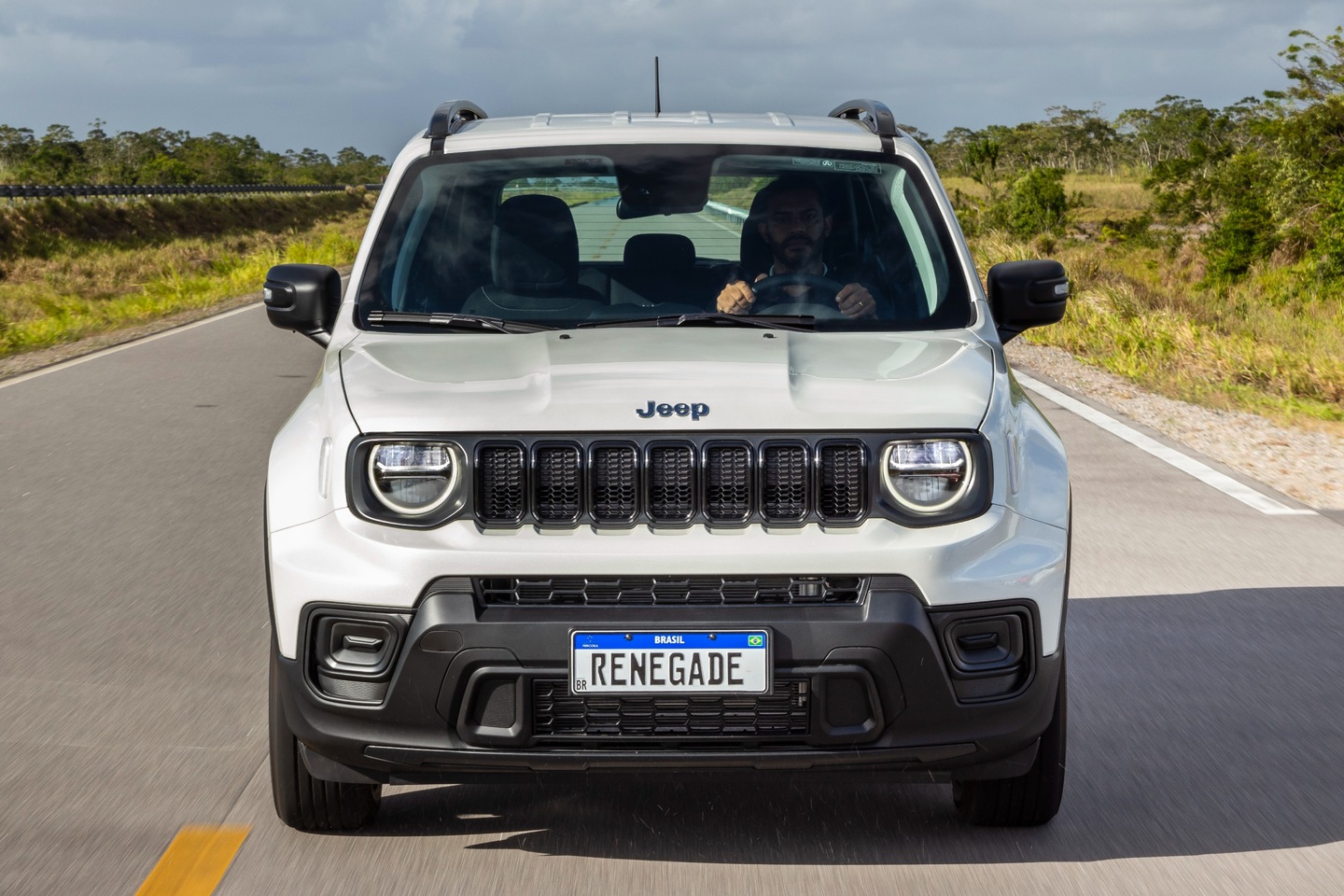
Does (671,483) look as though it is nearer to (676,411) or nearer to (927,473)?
(676,411)

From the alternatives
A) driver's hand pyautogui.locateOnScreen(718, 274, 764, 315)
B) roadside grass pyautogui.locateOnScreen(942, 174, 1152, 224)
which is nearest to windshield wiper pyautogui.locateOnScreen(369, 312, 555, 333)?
driver's hand pyautogui.locateOnScreen(718, 274, 764, 315)

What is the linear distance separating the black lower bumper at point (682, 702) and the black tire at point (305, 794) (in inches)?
11.3

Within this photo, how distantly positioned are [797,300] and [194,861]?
2169mm

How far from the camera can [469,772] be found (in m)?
3.54

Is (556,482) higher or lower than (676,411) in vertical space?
lower

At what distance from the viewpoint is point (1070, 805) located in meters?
4.12

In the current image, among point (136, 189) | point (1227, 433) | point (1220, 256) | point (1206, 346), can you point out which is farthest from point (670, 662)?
point (136, 189)

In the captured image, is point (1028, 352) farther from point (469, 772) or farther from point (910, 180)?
point (469, 772)

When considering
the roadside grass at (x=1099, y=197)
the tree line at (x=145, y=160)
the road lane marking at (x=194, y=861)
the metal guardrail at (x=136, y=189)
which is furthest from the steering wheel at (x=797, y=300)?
the tree line at (x=145, y=160)

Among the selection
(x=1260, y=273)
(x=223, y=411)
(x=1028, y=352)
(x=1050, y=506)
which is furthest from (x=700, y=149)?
(x=1260, y=273)

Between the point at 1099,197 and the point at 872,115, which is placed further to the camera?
the point at 1099,197

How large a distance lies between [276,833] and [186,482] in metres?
5.52

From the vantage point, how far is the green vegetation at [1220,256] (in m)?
13.7

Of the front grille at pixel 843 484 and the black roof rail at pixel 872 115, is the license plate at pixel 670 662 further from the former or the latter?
the black roof rail at pixel 872 115
